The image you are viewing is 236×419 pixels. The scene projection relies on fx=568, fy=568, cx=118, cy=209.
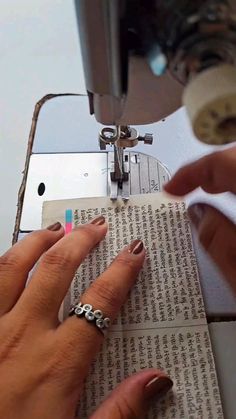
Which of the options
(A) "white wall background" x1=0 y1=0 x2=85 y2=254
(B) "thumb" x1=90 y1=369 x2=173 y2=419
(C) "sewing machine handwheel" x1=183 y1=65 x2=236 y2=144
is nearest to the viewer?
(C) "sewing machine handwheel" x1=183 y1=65 x2=236 y2=144

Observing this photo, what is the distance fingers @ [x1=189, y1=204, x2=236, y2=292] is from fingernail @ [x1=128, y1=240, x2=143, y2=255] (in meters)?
0.07

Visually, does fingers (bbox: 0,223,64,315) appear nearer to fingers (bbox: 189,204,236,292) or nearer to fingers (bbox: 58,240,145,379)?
fingers (bbox: 58,240,145,379)

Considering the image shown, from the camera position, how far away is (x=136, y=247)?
695 millimetres

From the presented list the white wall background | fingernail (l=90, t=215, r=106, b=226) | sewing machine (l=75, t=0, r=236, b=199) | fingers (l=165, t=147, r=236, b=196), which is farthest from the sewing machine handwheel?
the white wall background

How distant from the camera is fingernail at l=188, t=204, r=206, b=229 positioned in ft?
2.31

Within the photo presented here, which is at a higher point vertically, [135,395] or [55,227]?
[55,227]

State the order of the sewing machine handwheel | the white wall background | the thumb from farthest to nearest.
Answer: the white wall background → the thumb → the sewing machine handwheel

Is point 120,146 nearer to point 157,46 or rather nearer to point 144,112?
point 144,112

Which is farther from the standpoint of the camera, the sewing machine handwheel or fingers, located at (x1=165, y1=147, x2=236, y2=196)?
fingers, located at (x1=165, y1=147, x2=236, y2=196)

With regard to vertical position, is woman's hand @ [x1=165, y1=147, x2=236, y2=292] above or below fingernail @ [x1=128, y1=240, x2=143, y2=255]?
above

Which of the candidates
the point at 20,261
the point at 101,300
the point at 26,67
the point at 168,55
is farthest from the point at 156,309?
the point at 26,67

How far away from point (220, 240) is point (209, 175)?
0.08 metres

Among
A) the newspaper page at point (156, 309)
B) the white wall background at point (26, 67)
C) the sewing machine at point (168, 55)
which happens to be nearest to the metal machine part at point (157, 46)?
the sewing machine at point (168, 55)

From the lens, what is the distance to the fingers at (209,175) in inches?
25.3
